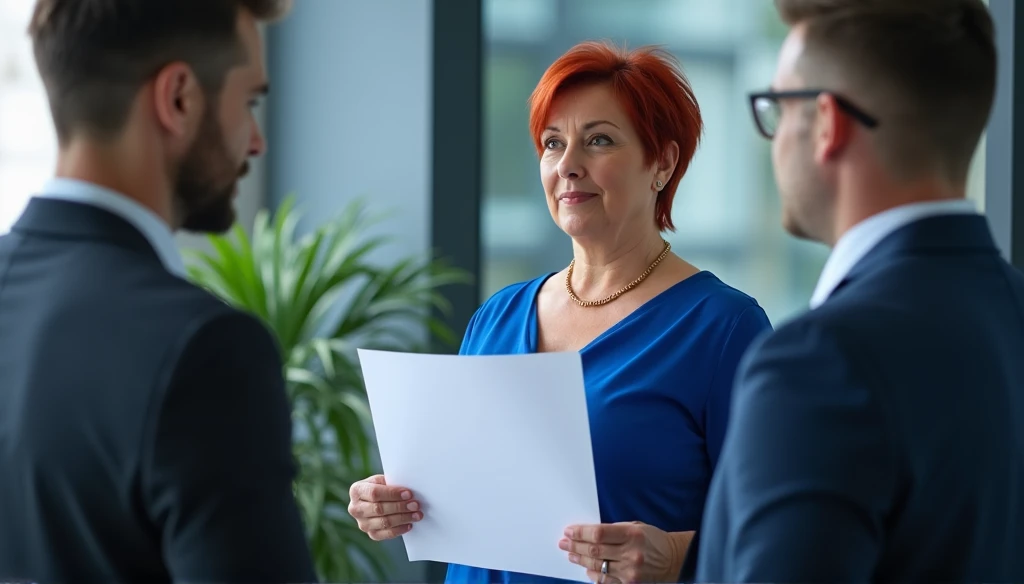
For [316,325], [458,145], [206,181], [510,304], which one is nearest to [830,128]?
[206,181]

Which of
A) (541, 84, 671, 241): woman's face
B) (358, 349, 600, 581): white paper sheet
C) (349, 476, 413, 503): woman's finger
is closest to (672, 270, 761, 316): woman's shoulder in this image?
(541, 84, 671, 241): woman's face

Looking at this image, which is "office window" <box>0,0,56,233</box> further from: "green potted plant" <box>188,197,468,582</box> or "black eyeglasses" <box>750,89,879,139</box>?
"black eyeglasses" <box>750,89,879,139</box>

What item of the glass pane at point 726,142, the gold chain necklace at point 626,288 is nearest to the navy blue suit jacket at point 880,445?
the gold chain necklace at point 626,288

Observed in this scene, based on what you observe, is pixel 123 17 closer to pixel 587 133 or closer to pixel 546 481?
pixel 546 481

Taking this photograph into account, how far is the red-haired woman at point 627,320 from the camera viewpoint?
1.77 metres

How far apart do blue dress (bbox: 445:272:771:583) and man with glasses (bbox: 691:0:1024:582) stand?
0.64 metres

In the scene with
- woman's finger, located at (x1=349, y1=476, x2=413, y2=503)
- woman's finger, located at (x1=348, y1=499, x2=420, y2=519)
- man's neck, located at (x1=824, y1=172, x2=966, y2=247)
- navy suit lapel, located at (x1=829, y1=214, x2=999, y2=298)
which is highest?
man's neck, located at (x1=824, y1=172, x2=966, y2=247)

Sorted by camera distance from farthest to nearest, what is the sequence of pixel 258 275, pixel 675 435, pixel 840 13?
pixel 258 275, pixel 675 435, pixel 840 13

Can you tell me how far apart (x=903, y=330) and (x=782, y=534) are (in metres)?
0.22

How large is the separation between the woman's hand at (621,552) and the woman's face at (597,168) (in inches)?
23.2

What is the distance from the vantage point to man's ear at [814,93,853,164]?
111 cm

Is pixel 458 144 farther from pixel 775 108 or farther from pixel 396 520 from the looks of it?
pixel 775 108

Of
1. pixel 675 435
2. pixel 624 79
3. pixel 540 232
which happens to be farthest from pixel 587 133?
pixel 540 232

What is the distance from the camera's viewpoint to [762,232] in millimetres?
4004
